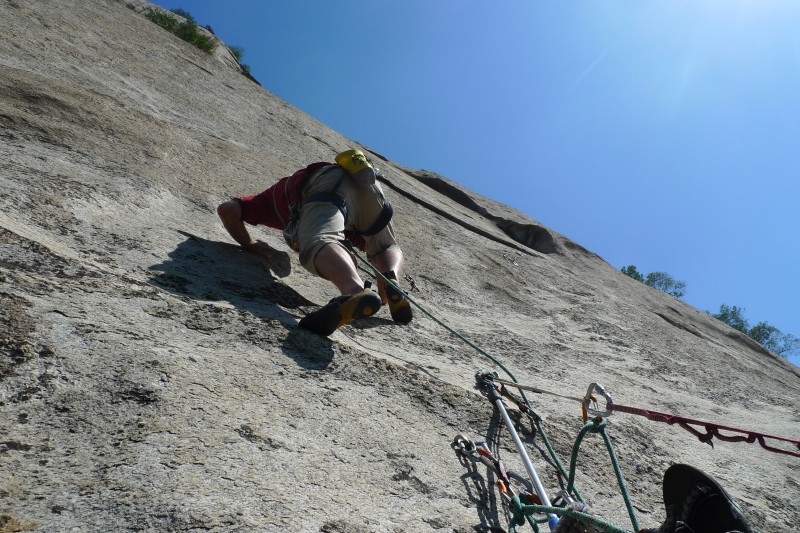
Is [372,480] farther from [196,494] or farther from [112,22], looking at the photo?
[112,22]

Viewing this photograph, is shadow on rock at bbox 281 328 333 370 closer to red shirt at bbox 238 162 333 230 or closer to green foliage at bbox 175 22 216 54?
red shirt at bbox 238 162 333 230

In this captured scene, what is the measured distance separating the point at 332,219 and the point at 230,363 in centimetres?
104

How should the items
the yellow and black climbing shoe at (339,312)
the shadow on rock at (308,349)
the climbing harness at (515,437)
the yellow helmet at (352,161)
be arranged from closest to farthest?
the climbing harness at (515,437), the shadow on rock at (308,349), the yellow and black climbing shoe at (339,312), the yellow helmet at (352,161)

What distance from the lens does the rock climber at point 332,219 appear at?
2.44 metres

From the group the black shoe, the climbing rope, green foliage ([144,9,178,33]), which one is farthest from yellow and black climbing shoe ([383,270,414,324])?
green foliage ([144,9,178,33])

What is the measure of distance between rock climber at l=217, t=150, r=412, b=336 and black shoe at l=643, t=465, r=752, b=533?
1301 mm

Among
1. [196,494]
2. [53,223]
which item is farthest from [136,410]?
[53,223]

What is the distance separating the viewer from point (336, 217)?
2.63m

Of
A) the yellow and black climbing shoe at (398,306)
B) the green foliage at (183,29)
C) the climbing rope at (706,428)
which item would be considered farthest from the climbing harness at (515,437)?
the green foliage at (183,29)

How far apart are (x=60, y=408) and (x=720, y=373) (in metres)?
4.03

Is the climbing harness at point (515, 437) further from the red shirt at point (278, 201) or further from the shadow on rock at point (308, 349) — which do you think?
the red shirt at point (278, 201)

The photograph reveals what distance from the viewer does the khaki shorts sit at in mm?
2494

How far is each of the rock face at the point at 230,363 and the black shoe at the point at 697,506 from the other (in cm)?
41

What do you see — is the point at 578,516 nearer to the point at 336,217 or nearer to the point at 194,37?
the point at 336,217
